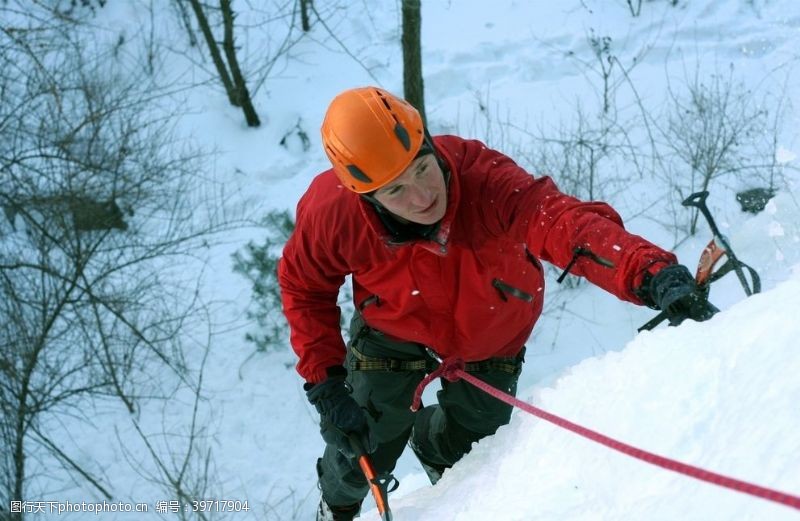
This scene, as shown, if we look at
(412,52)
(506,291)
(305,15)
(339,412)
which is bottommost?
(339,412)

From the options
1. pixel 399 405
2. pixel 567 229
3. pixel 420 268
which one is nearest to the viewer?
pixel 567 229

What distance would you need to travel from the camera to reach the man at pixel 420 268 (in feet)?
5.62

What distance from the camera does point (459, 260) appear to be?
6.86 feet

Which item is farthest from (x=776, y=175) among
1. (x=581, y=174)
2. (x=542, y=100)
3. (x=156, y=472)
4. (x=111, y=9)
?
(x=111, y=9)

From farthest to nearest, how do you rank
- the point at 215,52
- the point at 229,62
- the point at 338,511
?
the point at 229,62 → the point at 215,52 → the point at 338,511

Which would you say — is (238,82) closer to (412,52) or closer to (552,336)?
(412,52)

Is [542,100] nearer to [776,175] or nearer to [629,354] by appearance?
→ [776,175]

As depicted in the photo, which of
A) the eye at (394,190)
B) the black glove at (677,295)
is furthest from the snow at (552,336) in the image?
the eye at (394,190)

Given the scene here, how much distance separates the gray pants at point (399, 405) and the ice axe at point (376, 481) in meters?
0.23

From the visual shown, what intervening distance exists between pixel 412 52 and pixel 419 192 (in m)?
4.23

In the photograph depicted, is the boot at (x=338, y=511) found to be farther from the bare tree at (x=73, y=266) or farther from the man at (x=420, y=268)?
the bare tree at (x=73, y=266)

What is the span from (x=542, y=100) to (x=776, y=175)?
2.44m

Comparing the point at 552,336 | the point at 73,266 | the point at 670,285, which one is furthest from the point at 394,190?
the point at 73,266

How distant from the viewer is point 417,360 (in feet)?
8.36
